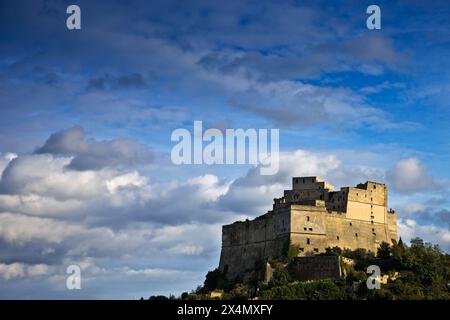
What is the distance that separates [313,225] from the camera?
102000 millimetres

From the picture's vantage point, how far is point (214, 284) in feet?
351

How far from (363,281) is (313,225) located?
33.6ft

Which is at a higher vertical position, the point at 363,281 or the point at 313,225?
the point at 313,225

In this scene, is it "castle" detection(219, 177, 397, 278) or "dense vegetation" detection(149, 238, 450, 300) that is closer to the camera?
"dense vegetation" detection(149, 238, 450, 300)

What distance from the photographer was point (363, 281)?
9356 cm

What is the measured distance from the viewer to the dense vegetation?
92.3 meters

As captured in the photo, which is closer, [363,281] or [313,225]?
[363,281]

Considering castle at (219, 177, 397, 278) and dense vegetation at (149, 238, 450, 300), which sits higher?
castle at (219, 177, 397, 278)

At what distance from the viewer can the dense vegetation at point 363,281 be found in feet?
303

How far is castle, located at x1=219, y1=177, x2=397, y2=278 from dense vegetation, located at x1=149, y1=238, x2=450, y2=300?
1525mm

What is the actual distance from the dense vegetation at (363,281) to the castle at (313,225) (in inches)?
60.0
